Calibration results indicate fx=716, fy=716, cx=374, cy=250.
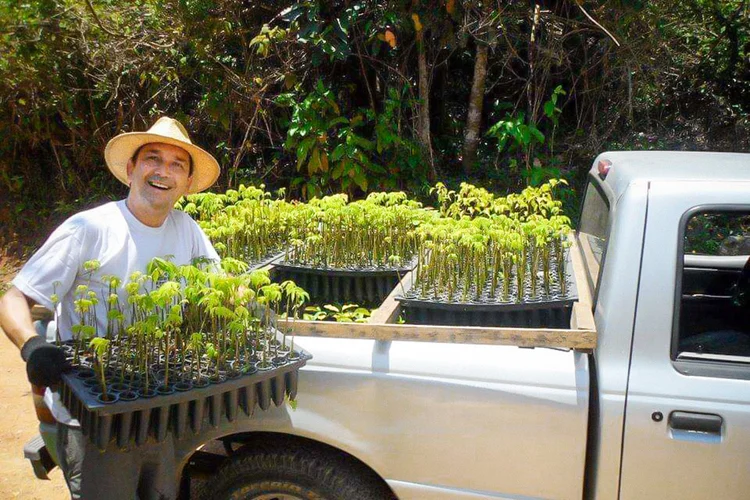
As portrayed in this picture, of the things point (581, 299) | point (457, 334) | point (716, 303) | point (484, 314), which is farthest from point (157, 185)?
point (716, 303)

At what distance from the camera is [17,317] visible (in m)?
2.58

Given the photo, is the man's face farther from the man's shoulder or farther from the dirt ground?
the dirt ground

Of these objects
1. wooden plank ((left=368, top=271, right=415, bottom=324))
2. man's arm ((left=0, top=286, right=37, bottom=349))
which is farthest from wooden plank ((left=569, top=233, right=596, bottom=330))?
man's arm ((left=0, top=286, right=37, bottom=349))

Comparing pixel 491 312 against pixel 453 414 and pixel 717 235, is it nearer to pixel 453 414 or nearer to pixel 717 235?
pixel 453 414

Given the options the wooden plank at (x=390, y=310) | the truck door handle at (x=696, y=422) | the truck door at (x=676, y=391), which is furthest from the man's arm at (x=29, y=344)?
the truck door handle at (x=696, y=422)

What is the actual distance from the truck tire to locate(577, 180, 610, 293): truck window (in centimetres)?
115

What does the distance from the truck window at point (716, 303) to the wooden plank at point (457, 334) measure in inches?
13.9

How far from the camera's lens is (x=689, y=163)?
2.83 meters

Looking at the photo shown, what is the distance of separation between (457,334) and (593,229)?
1192 mm

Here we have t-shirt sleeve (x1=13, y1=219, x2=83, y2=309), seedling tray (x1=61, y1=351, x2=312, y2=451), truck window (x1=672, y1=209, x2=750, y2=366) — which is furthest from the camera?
t-shirt sleeve (x1=13, y1=219, x2=83, y2=309)

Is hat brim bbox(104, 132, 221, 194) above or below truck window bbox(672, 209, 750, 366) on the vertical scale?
above

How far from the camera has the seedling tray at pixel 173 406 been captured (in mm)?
2215

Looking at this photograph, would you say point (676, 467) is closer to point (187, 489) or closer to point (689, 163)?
point (689, 163)

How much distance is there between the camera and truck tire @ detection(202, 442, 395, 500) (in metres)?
2.66
